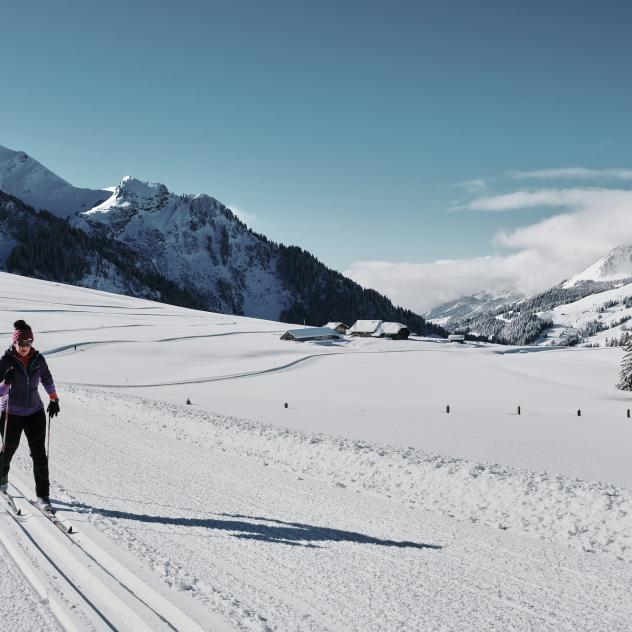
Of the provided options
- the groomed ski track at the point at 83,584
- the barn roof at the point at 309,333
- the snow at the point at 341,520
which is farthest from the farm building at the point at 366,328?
the groomed ski track at the point at 83,584

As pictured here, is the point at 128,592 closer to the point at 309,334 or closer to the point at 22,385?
the point at 22,385

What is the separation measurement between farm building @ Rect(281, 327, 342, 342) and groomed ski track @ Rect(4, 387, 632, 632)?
77.2m

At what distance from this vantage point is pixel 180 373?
50.6 metres

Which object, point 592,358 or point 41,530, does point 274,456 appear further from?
point 592,358

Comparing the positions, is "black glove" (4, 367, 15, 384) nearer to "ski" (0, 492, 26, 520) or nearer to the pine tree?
"ski" (0, 492, 26, 520)

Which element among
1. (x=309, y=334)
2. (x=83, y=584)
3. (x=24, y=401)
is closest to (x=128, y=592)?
(x=83, y=584)

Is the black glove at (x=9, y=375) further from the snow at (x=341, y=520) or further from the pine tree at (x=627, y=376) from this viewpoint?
the pine tree at (x=627, y=376)

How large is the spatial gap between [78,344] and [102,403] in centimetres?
4357

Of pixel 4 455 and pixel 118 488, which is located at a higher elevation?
pixel 4 455

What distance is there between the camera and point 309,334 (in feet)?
301

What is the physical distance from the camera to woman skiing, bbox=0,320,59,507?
8.00 metres

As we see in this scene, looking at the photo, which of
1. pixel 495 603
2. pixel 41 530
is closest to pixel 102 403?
pixel 41 530

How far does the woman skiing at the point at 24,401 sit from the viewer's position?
8000 mm

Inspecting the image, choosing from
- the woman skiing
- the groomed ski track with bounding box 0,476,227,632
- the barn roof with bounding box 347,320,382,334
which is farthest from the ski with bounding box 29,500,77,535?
the barn roof with bounding box 347,320,382,334
